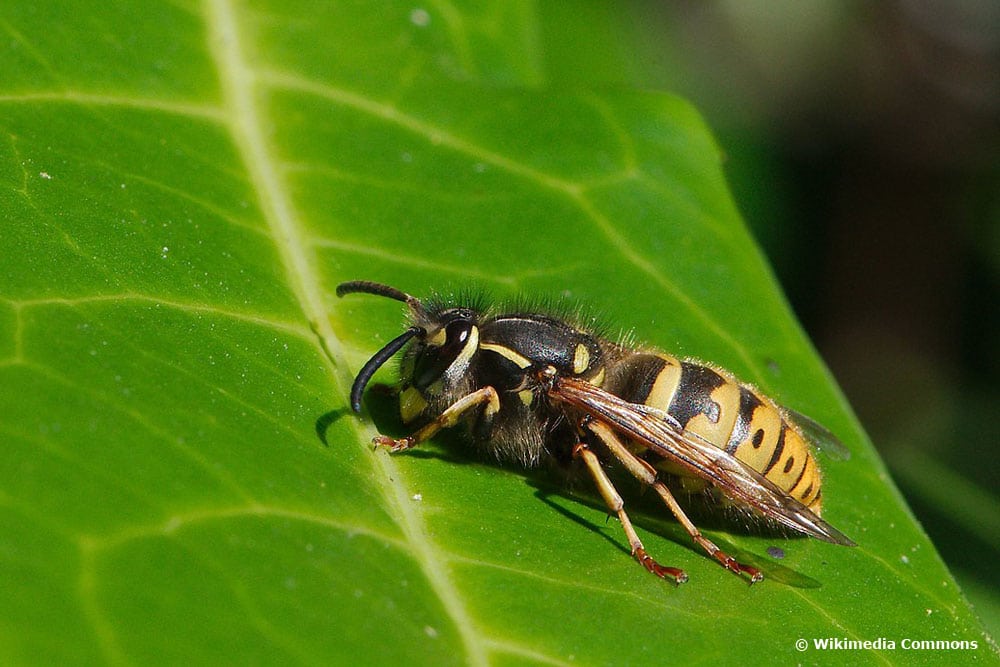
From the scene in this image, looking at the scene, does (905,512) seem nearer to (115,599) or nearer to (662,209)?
(662,209)

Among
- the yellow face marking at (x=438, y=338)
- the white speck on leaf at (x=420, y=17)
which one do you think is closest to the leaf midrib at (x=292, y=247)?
the yellow face marking at (x=438, y=338)

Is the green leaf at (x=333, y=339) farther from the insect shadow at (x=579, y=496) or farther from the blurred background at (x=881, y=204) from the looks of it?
the blurred background at (x=881, y=204)

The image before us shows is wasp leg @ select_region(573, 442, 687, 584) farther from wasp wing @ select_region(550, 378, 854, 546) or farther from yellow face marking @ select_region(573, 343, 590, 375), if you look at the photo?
yellow face marking @ select_region(573, 343, 590, 375)

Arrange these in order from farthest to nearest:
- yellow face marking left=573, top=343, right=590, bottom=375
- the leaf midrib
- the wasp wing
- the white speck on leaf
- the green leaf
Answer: the white speck on leaf, yellow face marking left=573, top=343, right=590, bottom=375, the wasp wing, the leaf midrib, the green leaf

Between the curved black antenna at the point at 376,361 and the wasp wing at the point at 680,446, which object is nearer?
the curved black antenna at the point at 376,361

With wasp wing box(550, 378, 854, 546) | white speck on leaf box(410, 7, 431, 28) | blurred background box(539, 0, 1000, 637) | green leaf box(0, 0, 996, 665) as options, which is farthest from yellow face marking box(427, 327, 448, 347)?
blurred background box(539, 0, 1000, 637)

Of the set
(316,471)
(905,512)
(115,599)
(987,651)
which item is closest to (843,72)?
(905,512)

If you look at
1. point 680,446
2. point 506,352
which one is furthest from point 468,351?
point 680,446
